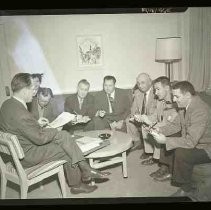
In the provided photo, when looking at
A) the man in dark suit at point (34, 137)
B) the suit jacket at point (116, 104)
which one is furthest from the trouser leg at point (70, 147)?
the suit jacket at point (116, 104)

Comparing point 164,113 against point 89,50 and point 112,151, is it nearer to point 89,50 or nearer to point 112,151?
point 112,151

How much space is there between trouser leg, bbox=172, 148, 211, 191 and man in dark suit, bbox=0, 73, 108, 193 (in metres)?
0.70

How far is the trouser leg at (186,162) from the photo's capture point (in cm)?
316

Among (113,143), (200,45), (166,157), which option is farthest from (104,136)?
(200,45)

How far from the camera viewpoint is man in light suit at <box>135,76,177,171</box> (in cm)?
320

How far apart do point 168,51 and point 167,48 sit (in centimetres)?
3

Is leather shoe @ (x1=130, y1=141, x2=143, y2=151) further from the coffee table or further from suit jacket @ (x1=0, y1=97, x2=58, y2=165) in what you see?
suit jacket @ (x1=0, y1=97, x2=58, y2=165)

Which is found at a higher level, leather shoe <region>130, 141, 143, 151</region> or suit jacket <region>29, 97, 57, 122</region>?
suit jacket <region>29, 97, 57, 122</region>

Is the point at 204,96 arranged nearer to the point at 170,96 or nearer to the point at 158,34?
the point at 170,96

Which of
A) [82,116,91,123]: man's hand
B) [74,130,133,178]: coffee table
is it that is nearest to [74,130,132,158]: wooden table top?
[74,130,133,178]: coffee table

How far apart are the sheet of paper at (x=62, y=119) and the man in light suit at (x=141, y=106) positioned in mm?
500

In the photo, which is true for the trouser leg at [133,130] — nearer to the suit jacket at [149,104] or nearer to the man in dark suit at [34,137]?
the suit jacket at [149,104]

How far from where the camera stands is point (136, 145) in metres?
3.24

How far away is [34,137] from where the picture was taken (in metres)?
3.09
